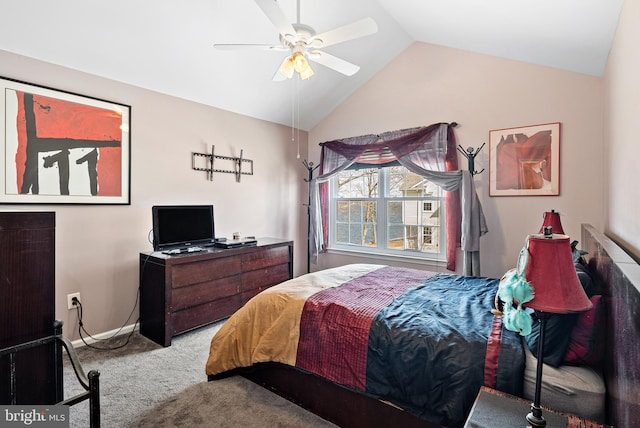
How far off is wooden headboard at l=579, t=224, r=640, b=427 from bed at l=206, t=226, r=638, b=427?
0.03 meters

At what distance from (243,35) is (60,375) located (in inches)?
112

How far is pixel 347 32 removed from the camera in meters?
2.07

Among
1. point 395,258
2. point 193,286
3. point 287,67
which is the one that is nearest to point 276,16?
point 287,67

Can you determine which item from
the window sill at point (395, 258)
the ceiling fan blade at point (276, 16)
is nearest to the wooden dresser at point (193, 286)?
the window sill at point (395, 258)

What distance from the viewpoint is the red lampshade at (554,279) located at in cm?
101

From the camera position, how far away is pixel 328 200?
473cm

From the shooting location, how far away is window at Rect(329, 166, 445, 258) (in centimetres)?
400

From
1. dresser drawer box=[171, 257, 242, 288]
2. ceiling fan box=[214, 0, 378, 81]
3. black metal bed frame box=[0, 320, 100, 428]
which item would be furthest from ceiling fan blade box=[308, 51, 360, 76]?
black metal bed frame box=[0, 320, 100, 428]

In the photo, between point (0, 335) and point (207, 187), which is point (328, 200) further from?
point (0, 335)

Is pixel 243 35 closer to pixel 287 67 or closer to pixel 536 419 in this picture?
pixel 287 67

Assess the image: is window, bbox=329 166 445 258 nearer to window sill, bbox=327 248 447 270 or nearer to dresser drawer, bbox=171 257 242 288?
window sill, bbox=327 248 447 270

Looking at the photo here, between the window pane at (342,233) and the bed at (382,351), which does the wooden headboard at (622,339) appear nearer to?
the bed at (382,351)

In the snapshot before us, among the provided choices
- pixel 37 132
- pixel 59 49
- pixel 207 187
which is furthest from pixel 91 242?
pixel 59 49

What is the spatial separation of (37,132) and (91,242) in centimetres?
96
